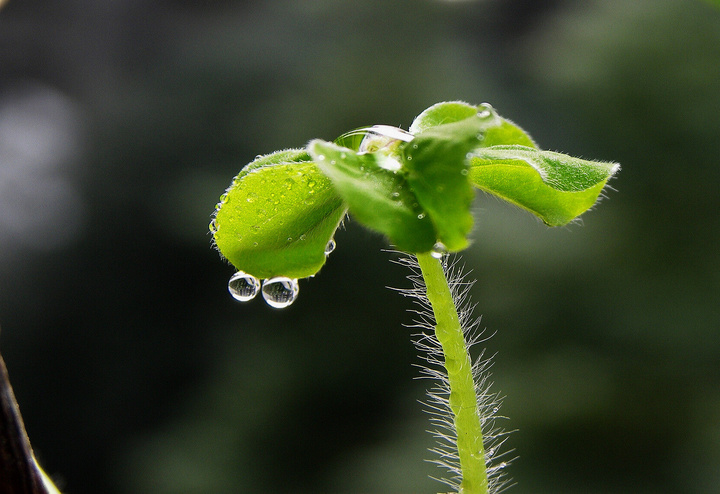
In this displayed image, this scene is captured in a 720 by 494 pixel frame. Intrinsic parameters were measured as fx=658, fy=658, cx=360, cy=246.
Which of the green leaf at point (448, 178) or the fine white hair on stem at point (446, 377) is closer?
the green leaf at point (448, 178)

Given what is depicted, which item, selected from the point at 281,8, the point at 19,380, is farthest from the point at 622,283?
the point at 19,380

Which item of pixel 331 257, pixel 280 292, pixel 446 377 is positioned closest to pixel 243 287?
pixel 280 292

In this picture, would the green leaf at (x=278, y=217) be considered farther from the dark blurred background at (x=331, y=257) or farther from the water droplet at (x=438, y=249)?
the dark blurred background at (x=331, y=257)

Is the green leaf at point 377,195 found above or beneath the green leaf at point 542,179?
beneath

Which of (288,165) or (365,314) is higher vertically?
(365,314)

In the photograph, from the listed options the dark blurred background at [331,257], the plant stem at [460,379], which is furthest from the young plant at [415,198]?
the dark blurred background at [331,257]

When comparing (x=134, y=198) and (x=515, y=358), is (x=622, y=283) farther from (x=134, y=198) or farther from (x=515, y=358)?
(x=134, y=198)

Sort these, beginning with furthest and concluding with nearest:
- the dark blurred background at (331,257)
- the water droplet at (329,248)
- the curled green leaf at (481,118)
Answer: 1. the dark blurred background at (331,257)
2. the water droplet at (329,248)
3. the curled green leaf at (481,118)
